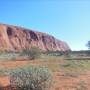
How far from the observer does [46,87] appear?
13.3 metres

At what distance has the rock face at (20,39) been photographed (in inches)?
4197

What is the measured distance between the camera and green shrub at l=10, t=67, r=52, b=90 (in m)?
13.0

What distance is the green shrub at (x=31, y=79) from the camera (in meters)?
13.0

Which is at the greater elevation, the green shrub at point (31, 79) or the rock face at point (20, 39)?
the rock face at point (20, 39)

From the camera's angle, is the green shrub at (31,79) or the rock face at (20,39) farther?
the rock face at (20,39)

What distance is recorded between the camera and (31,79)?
13102 mm

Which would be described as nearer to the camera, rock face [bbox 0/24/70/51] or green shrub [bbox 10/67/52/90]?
green shrub [bbox 10/67/52/90]

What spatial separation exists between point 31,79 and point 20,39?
109682 millimetres

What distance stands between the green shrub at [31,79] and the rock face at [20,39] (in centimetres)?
8170

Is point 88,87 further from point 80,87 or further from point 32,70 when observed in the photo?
point 32,70

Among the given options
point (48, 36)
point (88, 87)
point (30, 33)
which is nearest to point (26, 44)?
point (30, 33)

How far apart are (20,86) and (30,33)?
388 feet

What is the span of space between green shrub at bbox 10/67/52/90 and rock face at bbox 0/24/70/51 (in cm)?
8170

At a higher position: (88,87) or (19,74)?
(19,74)
